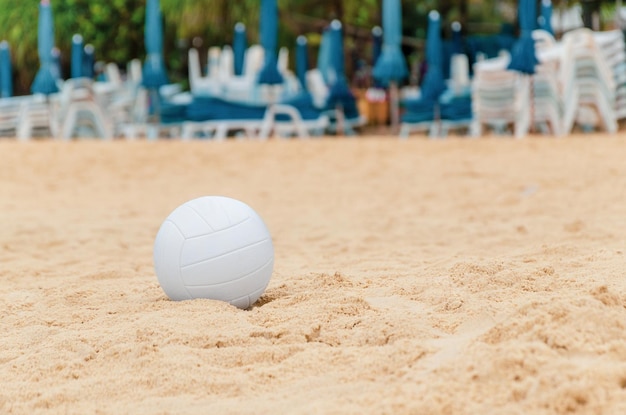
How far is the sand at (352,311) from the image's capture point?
2648mm

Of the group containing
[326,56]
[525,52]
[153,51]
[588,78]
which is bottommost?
[588,78]

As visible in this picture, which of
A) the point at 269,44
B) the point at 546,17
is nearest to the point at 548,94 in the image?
the point at 546,17

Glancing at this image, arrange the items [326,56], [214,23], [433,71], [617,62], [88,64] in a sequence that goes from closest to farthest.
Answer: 1. [617,62]
2. [433,71]
3. [326,56]
4. [88,64]
5. [214,23]

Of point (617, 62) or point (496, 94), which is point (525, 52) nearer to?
point (496, 94)

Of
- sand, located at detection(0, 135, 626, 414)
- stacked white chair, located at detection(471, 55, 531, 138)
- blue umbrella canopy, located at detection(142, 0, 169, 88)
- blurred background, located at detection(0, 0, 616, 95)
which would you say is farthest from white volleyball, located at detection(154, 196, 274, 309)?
blurred background, located at detection(0, 0, 616, 95)

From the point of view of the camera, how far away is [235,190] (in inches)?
380

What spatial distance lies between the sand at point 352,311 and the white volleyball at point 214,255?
93 mm

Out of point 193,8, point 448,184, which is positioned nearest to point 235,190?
point 448,184

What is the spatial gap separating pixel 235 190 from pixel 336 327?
20.6ft

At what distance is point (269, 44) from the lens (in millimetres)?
14906

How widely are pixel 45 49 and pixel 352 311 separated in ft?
46.1

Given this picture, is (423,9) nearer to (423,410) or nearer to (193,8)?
(193,8)

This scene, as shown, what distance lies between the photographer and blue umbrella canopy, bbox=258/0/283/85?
14695 mm

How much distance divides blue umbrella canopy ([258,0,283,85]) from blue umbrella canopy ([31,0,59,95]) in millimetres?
4130
